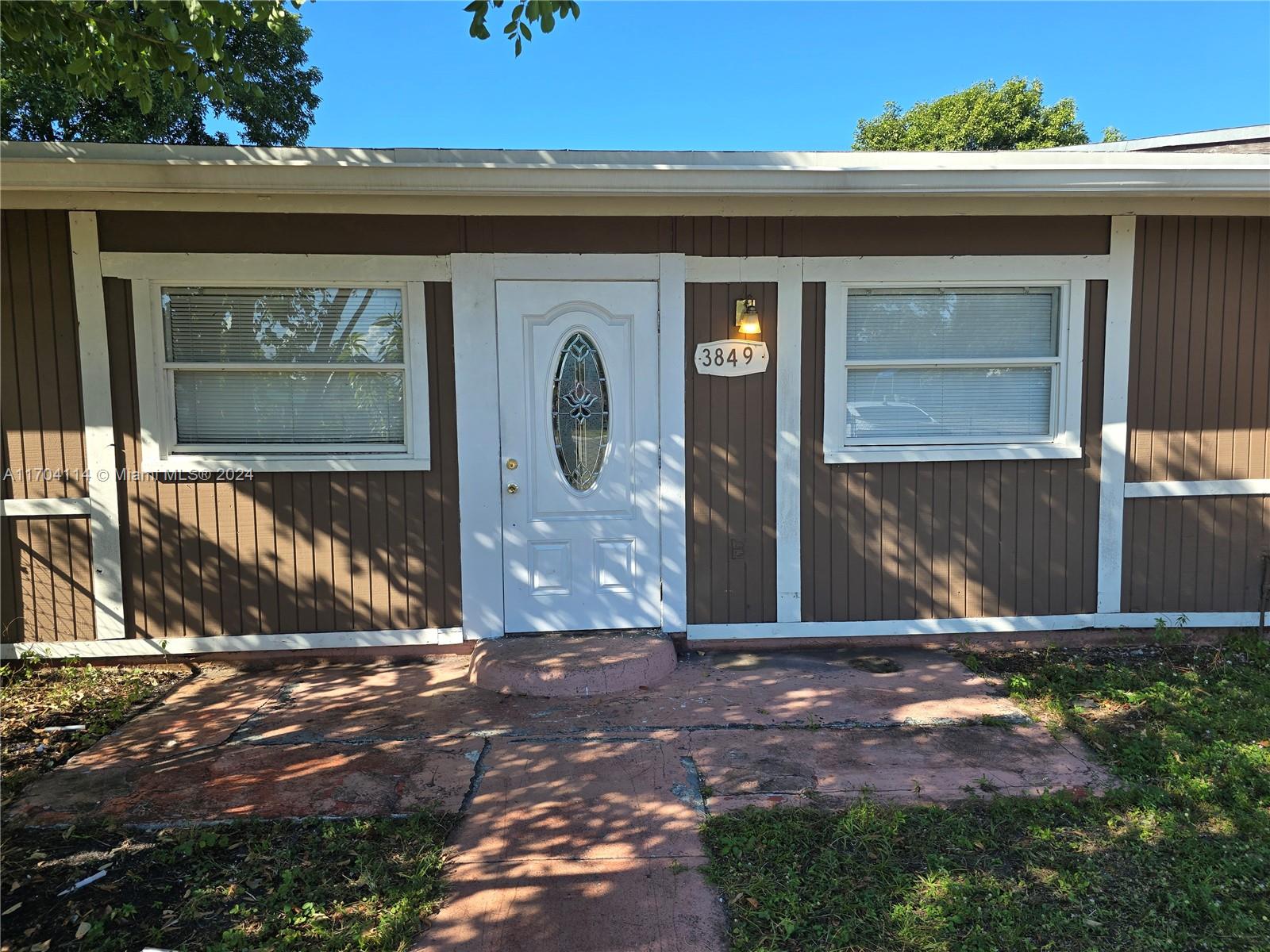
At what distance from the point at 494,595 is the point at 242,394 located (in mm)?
1814

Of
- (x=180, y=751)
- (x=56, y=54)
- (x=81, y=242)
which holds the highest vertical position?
(x=56, y=54)

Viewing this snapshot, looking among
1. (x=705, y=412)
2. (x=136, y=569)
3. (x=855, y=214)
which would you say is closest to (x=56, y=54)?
(x=136, y=569)

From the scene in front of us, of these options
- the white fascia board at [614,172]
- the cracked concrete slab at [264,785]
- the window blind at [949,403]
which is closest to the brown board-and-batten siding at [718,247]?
the white fascia board at [614,172]

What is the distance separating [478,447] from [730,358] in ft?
4.98

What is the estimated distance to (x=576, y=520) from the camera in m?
4.43

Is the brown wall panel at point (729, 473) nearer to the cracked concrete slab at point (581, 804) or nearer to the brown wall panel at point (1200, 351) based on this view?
the cracked concrete slab at point (581, 804)

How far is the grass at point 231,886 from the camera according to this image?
2174 mm

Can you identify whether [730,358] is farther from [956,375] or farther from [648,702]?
[648,702]

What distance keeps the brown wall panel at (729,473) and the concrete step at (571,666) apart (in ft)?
1.64

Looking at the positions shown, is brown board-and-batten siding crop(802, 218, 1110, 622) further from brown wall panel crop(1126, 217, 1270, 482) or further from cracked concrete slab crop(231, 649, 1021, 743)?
cracked concrete slab crop(231, 649, 1021, 743)

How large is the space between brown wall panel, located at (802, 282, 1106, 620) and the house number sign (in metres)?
0.47

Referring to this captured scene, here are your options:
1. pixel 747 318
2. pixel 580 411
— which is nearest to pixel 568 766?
pixel 580 411

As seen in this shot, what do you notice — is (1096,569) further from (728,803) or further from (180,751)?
(180,751)

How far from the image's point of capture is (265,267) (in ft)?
13.8
